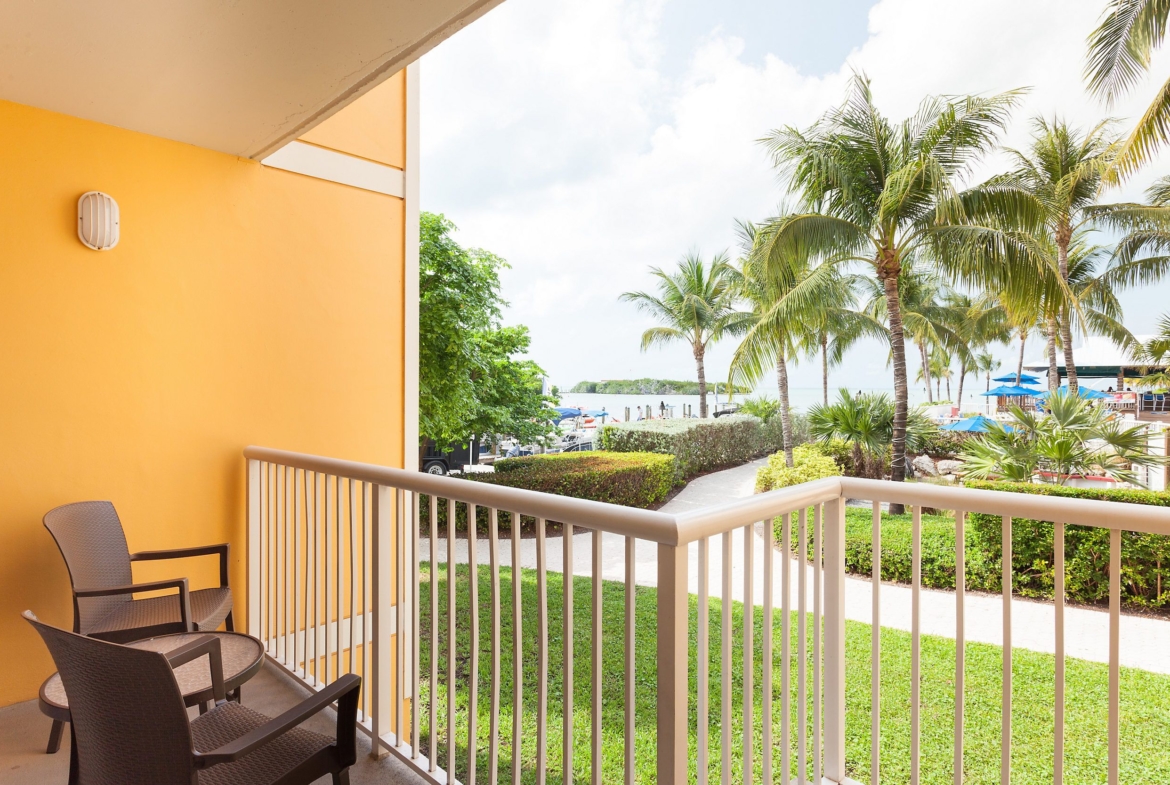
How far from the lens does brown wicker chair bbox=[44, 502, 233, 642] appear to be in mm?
2250

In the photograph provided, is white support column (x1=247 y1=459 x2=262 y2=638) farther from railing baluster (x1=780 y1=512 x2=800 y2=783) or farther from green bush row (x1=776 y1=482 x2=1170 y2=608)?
green bush row (x1=776 y1=482 x2=1170 y2=608)

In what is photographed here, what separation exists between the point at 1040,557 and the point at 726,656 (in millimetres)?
6971

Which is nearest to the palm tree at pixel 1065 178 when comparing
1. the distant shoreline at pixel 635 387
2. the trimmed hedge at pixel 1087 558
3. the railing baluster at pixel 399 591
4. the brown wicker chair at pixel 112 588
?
the trimmed hedge at pixel 1087 558

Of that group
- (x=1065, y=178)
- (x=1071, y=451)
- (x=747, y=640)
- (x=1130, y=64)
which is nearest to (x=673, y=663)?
(x=747, y=640)

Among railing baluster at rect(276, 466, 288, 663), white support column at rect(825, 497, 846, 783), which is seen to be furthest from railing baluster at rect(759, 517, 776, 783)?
railing baluster at rect(276, 466, 288, 663)

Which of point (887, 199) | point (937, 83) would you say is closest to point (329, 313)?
point (887, 199)

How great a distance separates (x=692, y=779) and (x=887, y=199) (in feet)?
28.4

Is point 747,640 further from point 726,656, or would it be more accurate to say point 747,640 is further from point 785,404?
point 785,404

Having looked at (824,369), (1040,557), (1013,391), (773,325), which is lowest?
(1040,557)

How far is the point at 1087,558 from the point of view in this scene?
20.5 feet

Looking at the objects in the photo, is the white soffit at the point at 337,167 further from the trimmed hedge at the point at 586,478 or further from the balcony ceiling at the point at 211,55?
the trimmed hedge at the point at 586,478

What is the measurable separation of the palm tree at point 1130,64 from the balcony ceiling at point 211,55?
870 cm

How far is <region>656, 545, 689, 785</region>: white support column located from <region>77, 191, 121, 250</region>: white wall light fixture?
111 inches

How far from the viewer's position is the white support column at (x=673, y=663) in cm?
121
